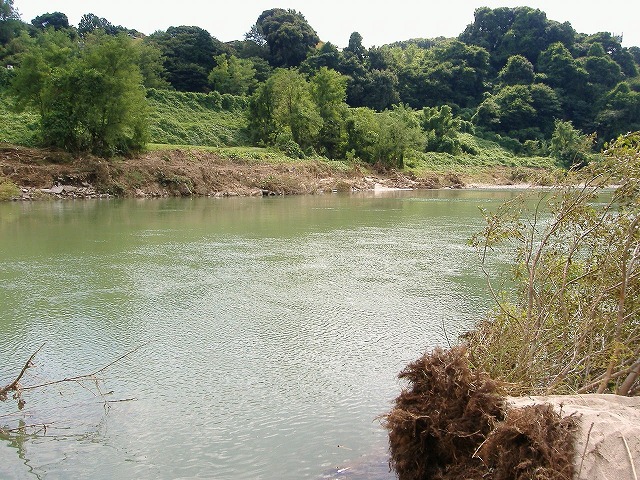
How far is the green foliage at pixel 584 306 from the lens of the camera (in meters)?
5.11

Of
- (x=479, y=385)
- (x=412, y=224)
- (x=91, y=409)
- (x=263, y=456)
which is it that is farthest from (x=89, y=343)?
(x=412, y=224)

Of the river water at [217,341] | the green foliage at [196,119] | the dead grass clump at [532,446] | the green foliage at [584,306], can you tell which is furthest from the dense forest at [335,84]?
the dead grass clump at [532,446]

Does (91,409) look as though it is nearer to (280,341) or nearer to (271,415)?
(271,415)

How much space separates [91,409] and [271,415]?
1.80m

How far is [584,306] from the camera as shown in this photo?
5648mm

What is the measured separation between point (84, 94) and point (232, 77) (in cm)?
2872

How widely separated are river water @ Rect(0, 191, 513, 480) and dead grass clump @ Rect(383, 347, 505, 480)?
46cm

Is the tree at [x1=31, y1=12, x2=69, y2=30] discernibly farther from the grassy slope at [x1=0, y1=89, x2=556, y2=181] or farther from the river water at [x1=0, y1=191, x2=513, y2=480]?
the river water at [x1=0, y1=191, x2=513, y2=480]

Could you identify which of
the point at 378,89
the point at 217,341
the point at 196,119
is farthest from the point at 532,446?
the point at 378,89

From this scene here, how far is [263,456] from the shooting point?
5.35 meters

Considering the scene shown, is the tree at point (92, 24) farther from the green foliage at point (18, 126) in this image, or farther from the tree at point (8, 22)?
the green foliage at point (18, 126)

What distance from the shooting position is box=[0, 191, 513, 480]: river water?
5.40 metres

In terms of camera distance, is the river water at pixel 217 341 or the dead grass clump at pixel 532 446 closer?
the dead grass clump at pixel 532 446

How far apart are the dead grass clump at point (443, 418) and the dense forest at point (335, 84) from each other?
22.1m
